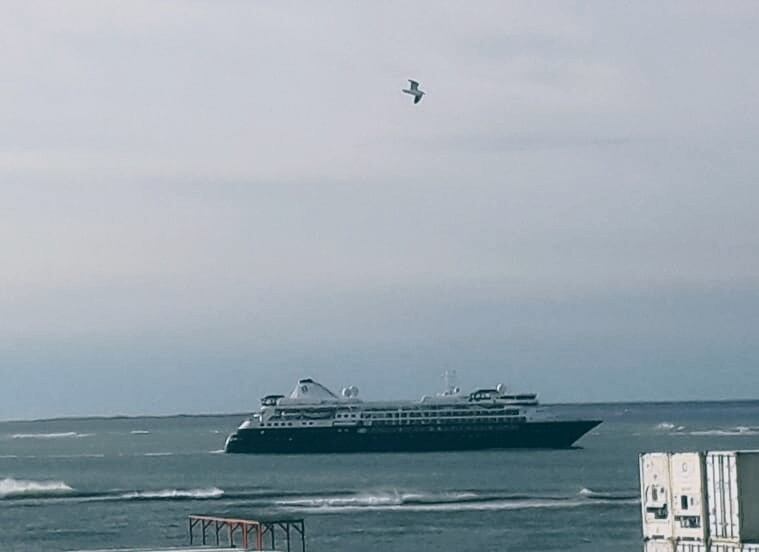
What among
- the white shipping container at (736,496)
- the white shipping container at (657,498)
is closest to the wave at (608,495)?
the white shipping container at (657,498)

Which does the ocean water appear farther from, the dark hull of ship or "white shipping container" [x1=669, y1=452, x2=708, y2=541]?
"white shipping container" [x1=669, y1=452, x2=708, y2=541]

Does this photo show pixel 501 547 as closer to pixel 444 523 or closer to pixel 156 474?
pixel 444 523

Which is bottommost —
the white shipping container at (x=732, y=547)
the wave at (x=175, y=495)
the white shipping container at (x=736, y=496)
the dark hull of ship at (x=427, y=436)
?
the white shipping container at (x=732, y=547)

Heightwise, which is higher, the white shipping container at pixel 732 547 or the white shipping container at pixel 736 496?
the white shipping container at pixel 736 496

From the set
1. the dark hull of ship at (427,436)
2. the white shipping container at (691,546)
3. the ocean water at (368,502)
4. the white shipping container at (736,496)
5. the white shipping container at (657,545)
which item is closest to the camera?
the white shipping container at (736,496)

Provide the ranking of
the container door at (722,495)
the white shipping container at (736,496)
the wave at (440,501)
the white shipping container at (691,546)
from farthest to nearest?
1. the wave at (440,501)
2. the white shipping container at (691,546)
3. the container door at (722,495)
4. the white shipping container at (736,496)

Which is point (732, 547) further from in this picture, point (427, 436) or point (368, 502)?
point (427, 436)

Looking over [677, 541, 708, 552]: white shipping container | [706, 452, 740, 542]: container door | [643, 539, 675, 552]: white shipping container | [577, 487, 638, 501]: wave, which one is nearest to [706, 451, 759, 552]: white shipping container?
[706, 452, 740, 542]: container door

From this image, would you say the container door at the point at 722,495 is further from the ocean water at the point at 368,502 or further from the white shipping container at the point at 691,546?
the ocean water at the point at 368,502
